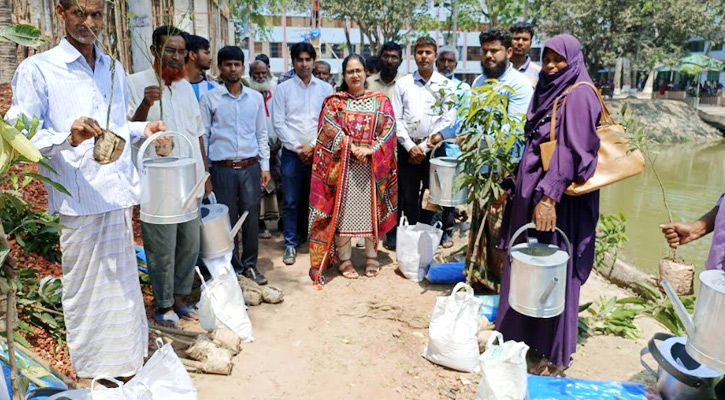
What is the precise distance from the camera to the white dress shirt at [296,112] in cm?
473

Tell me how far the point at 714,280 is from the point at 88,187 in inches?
101

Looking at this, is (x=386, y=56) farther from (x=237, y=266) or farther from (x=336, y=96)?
(x=237, y=266)

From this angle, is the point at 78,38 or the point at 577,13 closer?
the point at 78,38

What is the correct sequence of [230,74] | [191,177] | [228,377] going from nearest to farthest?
[191,177]
[228,377]
[230,74]

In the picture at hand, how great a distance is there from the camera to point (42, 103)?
233 cm

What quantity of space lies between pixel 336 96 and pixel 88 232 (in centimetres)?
227

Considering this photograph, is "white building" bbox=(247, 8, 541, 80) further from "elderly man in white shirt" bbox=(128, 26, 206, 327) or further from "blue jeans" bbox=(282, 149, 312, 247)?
"elderly man in white shirt" bbox=(128, 26, 206, 327)

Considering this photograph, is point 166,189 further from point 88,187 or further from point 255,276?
point 255,276

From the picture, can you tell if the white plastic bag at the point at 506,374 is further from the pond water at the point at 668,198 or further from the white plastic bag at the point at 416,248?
the pond water at the point at 668,198

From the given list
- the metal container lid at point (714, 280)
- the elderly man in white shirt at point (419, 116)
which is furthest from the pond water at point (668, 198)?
the metal container lid at point (714, 280)

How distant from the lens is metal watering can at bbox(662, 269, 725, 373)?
190cm

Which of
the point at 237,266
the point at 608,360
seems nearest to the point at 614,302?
the point at 608,360

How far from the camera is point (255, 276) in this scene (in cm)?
430

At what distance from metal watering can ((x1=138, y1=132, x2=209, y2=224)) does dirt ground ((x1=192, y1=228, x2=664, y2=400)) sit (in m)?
0.93
